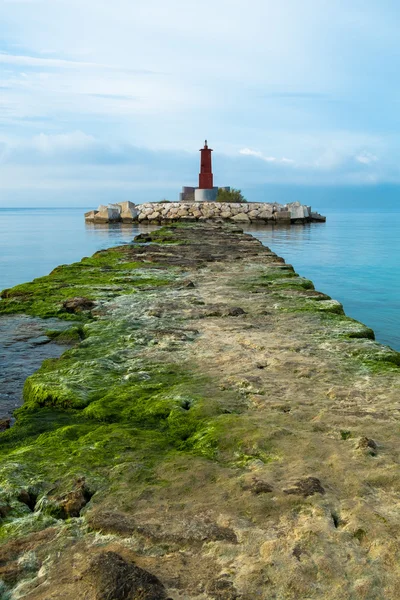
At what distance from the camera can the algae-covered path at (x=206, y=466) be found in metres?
2.03

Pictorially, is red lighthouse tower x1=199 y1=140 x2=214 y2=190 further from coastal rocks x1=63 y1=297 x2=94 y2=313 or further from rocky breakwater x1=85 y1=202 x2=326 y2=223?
coastal rocks x1=63 y1=297 x2=94 y2=313

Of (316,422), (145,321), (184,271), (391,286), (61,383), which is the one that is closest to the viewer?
(316,422)

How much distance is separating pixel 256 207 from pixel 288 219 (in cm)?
334

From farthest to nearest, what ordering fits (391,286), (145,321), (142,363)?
(391,286)
(145,321)
(142,363)

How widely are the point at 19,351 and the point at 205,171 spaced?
48415 mm

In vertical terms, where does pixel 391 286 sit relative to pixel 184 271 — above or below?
below

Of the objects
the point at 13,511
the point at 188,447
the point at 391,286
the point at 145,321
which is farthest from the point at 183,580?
the point at 391,286

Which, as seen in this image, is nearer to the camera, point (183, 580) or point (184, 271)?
point (183, 580)

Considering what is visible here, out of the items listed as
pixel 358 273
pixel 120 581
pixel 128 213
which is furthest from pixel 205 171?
pixel 120 581

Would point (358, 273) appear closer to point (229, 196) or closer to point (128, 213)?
point (128, 213)

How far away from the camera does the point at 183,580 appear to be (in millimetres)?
1984

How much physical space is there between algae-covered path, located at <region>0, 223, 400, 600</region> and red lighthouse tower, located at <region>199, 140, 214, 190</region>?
155 feet

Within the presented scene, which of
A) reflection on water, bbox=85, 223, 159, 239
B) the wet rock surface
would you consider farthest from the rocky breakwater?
the wet rock surface

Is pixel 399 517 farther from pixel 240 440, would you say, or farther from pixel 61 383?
pixel 61 383
